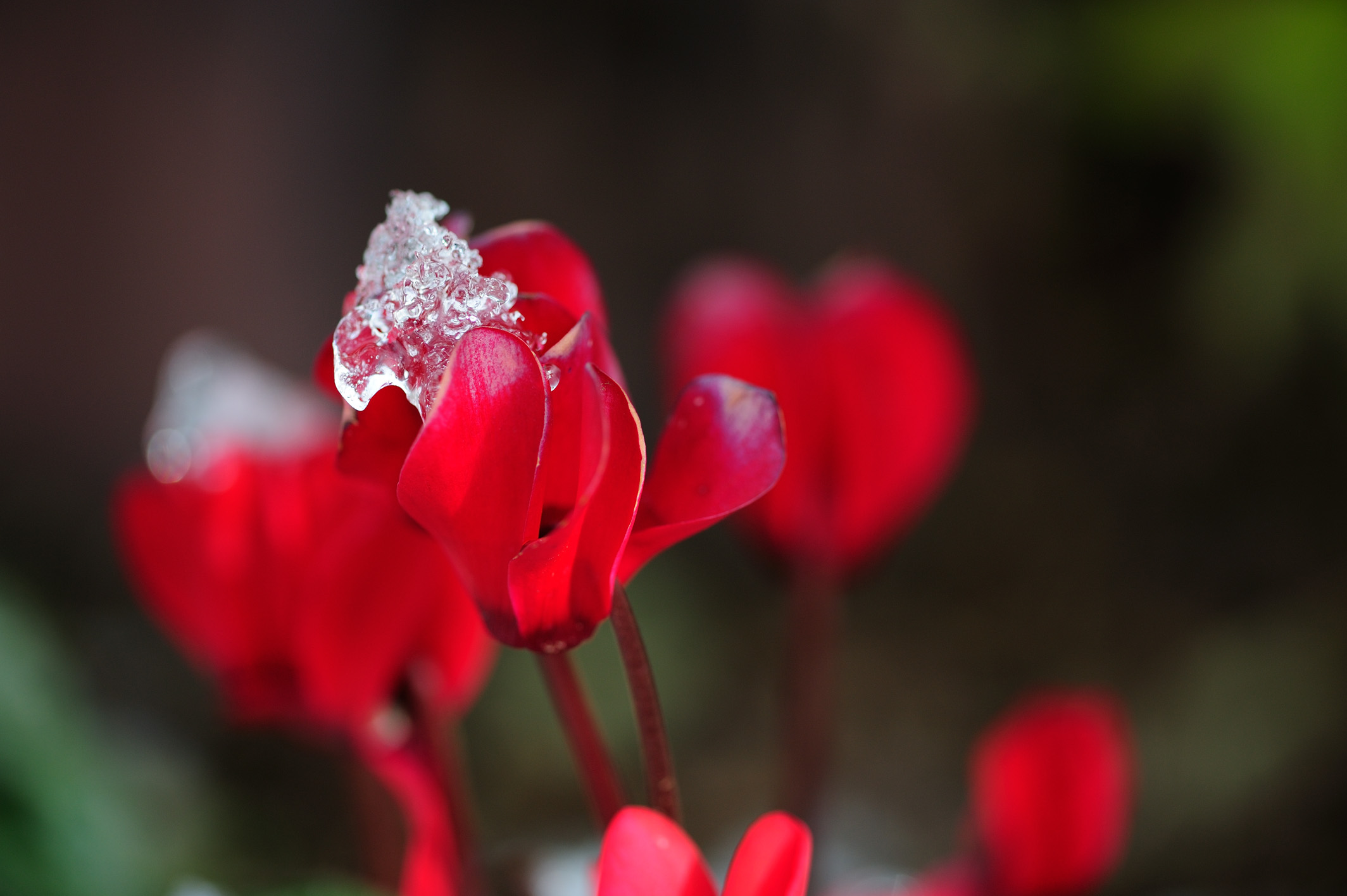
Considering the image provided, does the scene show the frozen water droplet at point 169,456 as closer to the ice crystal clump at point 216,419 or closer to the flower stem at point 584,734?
the ice crystal clump at point 216,419

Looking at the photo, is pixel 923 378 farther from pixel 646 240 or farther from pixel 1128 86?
pixel 646 240

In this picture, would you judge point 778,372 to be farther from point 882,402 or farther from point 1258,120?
point 1258,120

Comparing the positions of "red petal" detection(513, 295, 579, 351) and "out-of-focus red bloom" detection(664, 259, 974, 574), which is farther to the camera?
"out-of-focus red bloom" detection(664, 259, 974, 574)

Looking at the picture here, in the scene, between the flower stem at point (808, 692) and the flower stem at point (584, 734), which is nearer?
the flower stem at point (584, 734)

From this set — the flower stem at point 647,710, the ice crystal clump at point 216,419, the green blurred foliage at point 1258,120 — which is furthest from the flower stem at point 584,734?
the green blurred foliage at point 1258,120

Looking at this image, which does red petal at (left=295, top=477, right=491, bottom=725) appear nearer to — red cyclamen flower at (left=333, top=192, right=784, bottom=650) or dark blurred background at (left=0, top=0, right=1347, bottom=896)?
red cyclamen flower at (left=333, top=192, right=784, bottom=650)

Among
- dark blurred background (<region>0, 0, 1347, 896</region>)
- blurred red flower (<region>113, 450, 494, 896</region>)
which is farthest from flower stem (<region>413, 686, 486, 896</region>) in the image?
dark blurred background (<region>0, 0, 1347, 896</region>)

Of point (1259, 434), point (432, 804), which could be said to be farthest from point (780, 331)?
point (1259, 434)
